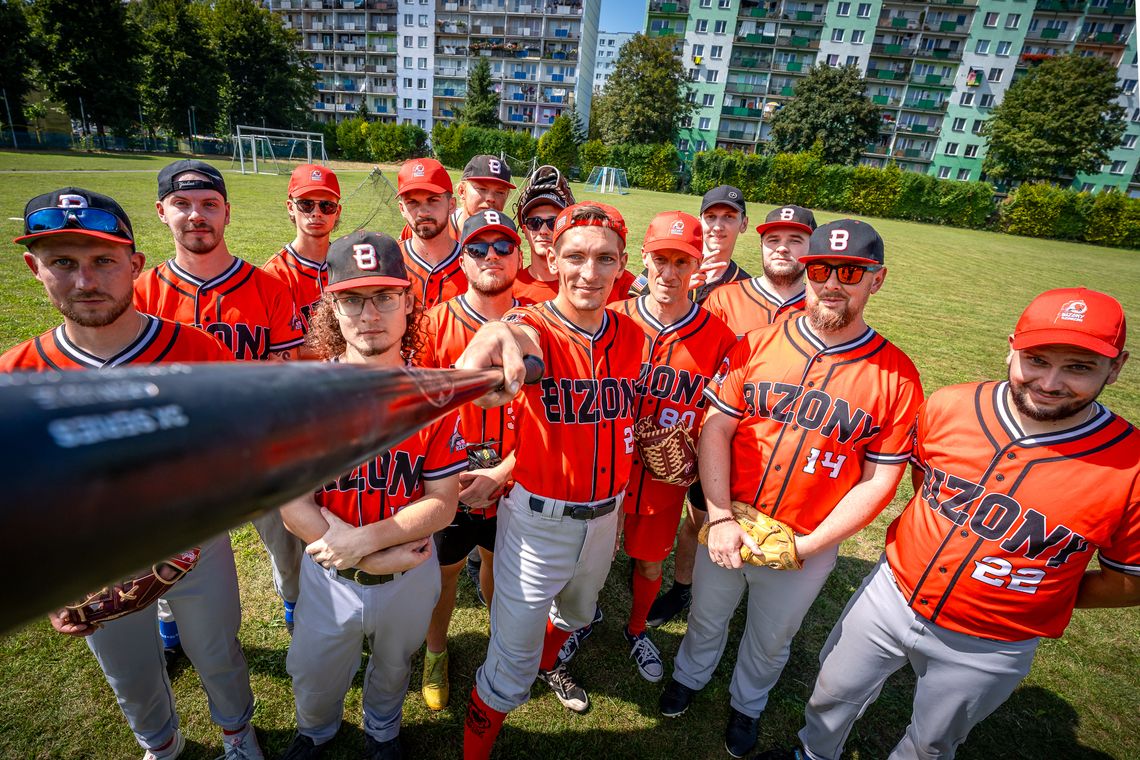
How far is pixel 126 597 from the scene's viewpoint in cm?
237

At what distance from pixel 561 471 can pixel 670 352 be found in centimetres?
127

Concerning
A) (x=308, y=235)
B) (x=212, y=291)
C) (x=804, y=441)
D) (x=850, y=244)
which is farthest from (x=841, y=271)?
(x=308, y=235)

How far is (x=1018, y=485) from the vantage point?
8.43 feet

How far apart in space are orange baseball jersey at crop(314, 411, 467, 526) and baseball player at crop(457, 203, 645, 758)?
1.62 feet

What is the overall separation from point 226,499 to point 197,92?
2400 inches

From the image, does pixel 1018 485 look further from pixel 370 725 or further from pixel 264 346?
pixel 264 346

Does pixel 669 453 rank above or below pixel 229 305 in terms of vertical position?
below

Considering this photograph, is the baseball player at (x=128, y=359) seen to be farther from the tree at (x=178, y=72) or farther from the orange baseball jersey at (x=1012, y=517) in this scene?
the tree at (x=178, y=72)

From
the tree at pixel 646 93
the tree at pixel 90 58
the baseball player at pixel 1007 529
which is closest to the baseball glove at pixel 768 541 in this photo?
the baseball player at pixel 1007 529

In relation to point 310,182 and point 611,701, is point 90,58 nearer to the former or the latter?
point 310,182

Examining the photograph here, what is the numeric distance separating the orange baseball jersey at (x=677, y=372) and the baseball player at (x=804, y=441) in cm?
22

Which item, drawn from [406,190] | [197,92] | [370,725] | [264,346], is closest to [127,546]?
[370,725]

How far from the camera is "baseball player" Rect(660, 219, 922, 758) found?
302 centimetres

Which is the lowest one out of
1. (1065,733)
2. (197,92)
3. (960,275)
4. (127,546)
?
(1065,733)
